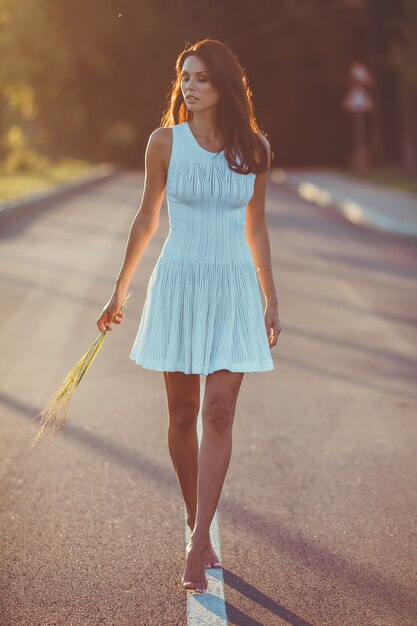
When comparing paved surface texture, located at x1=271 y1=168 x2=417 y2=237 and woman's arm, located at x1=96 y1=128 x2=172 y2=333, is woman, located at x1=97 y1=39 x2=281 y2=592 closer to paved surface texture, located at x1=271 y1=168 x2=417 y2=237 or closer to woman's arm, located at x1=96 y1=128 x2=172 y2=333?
woman's arm, located at x1=96 y1=128 x2=172 y2=333

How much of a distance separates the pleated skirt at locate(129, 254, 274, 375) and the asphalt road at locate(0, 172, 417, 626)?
812mm

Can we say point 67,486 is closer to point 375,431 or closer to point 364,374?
point 375,431

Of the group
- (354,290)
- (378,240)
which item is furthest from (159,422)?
(378,240)

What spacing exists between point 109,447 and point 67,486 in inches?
27.8

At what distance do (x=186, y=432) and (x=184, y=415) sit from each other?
71mm

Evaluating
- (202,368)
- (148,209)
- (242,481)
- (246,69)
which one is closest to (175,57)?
(246,69)

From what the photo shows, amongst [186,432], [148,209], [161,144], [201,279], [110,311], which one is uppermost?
[161,144]

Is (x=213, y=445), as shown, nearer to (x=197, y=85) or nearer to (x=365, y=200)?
(x=197, y=85)

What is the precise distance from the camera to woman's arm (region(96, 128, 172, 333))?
4.13 m

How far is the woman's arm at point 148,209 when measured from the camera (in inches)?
163

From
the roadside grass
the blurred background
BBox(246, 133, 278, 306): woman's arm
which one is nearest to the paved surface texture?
the blurred background

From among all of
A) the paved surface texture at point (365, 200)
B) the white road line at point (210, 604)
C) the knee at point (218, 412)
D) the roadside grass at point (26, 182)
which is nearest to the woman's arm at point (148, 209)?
the knee at point (218, 412)

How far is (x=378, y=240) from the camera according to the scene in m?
18.0

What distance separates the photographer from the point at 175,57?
48562 millimetres
